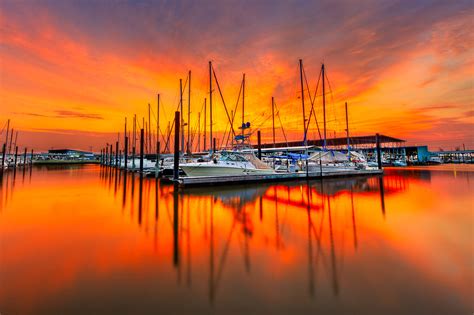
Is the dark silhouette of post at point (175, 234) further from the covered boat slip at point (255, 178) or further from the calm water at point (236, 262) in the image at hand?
the covered boat slip at point (255, 178)

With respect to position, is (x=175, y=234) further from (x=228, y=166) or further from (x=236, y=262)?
(x=228, y=166)

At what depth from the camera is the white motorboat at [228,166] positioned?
18281 millimetres

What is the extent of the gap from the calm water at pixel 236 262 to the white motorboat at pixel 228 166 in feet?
26.7

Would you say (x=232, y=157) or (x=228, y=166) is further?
(x=232, y=157)

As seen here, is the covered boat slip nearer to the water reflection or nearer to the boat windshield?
the water reflection

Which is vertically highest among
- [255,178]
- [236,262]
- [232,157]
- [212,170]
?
[232,157]

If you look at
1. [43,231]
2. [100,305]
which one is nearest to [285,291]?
[100,305]

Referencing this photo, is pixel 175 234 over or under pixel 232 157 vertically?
under

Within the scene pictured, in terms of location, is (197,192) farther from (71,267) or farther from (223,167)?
(71,267)

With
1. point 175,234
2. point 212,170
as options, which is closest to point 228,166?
point 212,170

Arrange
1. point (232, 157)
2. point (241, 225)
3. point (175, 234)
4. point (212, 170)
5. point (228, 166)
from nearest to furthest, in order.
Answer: point (175, 234)
point (241, 225)
point (212, 170)
point (228, 166)
point (232, 157)

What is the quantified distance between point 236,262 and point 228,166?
553 inches

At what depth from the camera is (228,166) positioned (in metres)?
19.1

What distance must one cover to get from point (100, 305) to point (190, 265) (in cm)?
Answer: 193
